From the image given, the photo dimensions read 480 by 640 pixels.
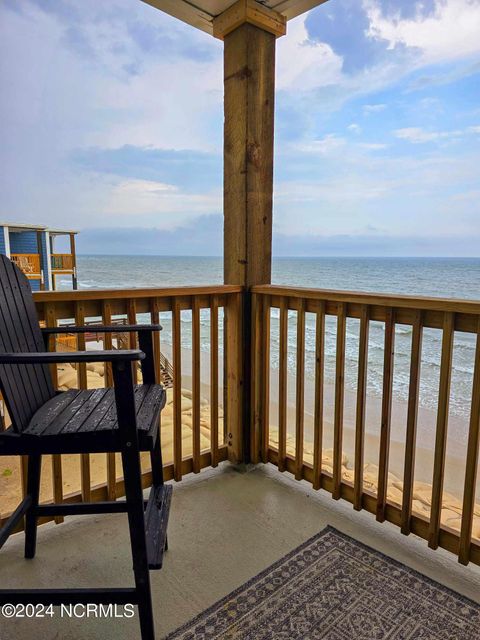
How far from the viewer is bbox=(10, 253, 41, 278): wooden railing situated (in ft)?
15.6

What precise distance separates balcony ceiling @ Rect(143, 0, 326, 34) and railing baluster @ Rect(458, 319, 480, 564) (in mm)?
1782

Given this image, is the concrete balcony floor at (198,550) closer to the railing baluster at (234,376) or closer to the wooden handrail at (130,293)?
the railing baluster at (234,376)

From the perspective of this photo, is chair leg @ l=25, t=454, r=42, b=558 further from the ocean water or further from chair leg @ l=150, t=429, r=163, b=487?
the ocean water

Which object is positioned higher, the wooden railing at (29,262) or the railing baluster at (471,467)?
the wooden railing at (29,262)

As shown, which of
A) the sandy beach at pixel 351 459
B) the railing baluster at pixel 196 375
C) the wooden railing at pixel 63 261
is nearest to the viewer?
the railing baluster at pixel 196 375

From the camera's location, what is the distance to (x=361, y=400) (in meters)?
1.79

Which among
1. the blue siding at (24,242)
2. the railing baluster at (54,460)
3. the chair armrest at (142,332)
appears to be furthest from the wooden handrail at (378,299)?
the blue siding at (24,242)

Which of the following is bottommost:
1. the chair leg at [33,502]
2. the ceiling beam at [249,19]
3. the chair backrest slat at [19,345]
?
the chair leg at [33,502]

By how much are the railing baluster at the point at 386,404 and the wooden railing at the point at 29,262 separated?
4223 millimetres

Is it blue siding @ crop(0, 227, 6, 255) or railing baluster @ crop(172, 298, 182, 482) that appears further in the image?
blue siding @ crop(0, 227, 6, 255)

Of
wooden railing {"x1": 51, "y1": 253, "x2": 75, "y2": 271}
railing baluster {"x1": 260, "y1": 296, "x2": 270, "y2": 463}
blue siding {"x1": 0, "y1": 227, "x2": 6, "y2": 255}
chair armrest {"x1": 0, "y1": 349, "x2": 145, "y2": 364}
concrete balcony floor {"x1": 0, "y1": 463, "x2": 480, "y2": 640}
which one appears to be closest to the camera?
chair armrest {"x1": 0, "y1": 349, "x2": 145, "y2": 364}

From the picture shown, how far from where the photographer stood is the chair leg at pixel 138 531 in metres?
1.08

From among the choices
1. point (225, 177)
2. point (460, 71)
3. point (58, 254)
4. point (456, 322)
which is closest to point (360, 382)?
point (456, 322)

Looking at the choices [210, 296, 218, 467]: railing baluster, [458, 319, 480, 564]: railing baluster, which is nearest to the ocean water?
[210, 296, 218, 467]: railing baluster
